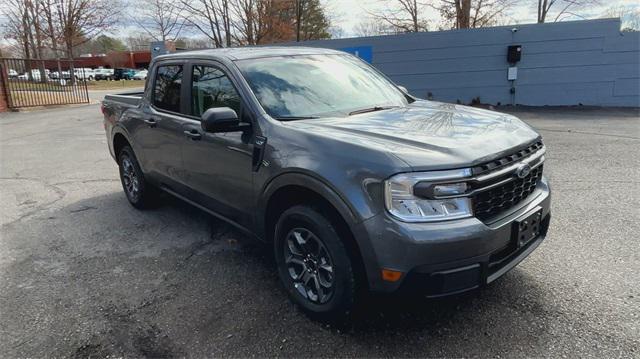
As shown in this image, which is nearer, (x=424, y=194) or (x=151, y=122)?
(x=424, y=194)

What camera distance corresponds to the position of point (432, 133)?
2.73 metres

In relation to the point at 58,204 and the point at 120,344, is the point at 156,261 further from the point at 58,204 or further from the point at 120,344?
the point at 58,204

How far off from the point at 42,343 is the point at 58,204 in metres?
3.43

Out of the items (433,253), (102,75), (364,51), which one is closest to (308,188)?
(433,253)

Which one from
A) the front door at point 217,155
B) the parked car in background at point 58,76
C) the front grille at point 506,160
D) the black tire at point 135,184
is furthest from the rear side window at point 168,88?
the parked car in background at point 58,76

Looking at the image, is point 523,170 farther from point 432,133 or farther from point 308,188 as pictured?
point 308,188

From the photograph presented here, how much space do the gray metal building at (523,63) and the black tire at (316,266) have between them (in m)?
13.4

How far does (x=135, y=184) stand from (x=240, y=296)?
273 centimetres

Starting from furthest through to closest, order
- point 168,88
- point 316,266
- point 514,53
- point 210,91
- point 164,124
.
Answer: point 514,53, point 168,88, point 164,124, point 210,91, point 316,266

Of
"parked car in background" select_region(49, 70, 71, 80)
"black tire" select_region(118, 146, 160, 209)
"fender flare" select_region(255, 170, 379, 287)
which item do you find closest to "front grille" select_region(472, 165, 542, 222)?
"fender flare" select_region(255, 170, 379, 287)

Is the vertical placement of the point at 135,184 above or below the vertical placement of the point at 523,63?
below

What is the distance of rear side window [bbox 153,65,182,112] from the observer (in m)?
4.24

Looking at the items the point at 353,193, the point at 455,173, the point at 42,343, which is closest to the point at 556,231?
the point at 455,173

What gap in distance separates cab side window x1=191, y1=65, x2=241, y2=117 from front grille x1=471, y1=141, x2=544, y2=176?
1.80 metres
